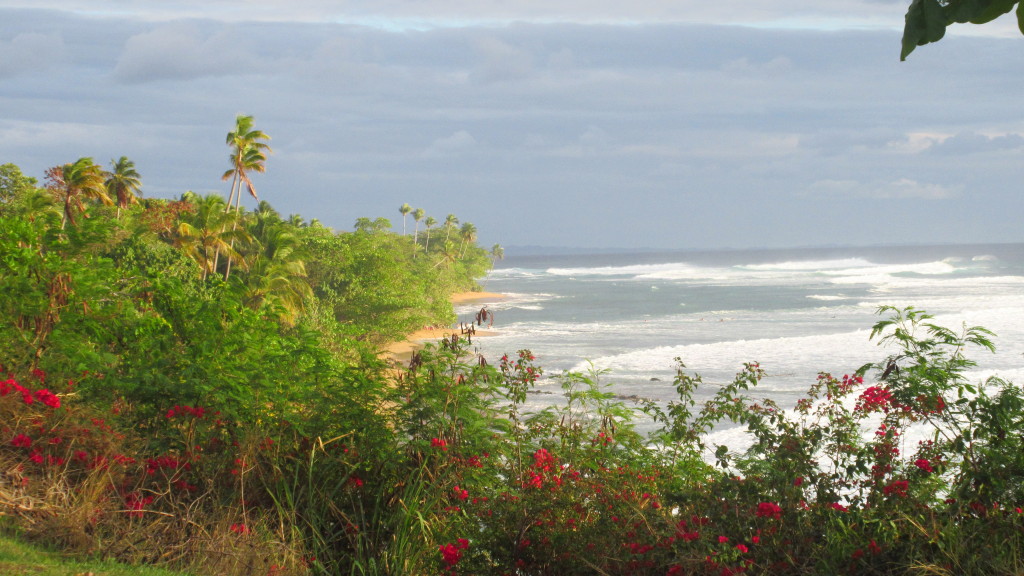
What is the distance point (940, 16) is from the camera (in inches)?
70.0

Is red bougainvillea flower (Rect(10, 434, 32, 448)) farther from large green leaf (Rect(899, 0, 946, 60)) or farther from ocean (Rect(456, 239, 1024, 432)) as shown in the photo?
large green leaf (Rect(899, 0, 946, 60))

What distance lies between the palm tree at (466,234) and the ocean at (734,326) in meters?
5.36

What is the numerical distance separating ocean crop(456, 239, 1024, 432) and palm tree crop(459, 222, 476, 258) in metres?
5.36

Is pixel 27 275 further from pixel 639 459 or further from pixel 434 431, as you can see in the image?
pixel 639 459

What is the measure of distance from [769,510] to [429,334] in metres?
35.3

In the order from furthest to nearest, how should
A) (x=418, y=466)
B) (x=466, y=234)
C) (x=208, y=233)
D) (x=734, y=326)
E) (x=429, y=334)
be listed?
1. (x=466, y=234)
2. (x=734, y=326)
3. (x=429, y=334)
4. (x=208, y=233)
5. (x=418, y=466)

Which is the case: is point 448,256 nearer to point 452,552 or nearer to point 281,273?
point 281,273

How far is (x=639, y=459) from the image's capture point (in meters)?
6.11

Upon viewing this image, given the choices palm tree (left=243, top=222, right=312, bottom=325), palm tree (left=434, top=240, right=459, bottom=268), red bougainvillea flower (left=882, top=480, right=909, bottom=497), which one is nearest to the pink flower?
red bougainvillea flower (left=882, top=480, right=909, bottom=497)

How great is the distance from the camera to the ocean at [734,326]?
24.8 meters

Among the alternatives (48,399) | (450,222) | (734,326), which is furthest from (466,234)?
(48,399)

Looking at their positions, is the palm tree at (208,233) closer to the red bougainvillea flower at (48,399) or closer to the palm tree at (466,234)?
the red bougainvillea flower at (48,399)

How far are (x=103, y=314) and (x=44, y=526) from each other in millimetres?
2769

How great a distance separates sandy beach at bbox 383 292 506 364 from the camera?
1237 inches
